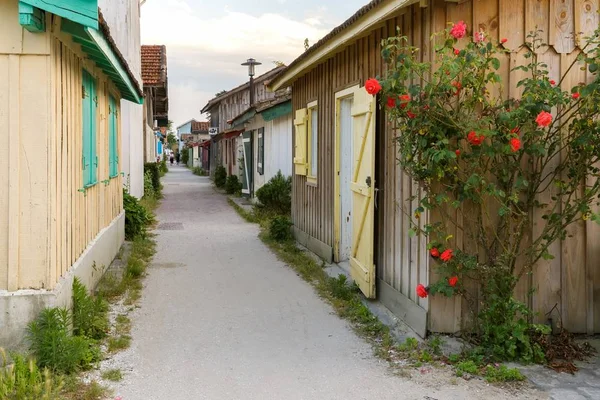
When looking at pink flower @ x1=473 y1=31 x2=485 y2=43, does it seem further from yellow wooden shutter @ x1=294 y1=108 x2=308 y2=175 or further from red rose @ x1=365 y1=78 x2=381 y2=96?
yellow wooden shutter @ x1=294 y1=108 x2=308 y2=175

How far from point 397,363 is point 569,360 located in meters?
1.36

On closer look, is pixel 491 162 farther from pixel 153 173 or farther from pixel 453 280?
pixel 153 173

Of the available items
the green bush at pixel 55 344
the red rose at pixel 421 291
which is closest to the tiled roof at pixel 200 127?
the red rose at pixel 421 291

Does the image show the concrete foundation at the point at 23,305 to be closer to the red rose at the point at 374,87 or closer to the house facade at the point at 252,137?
the red rose at the point at 374,87

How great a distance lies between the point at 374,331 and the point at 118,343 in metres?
2.31

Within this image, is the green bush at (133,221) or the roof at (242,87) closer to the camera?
the green bush at (133,221)

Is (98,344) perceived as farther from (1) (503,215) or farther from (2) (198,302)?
(1) (503,215)

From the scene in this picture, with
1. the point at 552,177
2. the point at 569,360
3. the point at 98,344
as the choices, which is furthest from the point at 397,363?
the point at 98,344

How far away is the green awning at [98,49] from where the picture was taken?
17.2ft

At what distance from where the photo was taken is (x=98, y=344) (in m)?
5.57

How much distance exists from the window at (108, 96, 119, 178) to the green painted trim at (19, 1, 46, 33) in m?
4.66

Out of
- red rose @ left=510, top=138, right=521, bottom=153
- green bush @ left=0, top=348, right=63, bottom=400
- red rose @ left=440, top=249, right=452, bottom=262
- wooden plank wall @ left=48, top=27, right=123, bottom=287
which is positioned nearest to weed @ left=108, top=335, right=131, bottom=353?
wooden plank wall @ left=48, top=27, right=123, bottom=287

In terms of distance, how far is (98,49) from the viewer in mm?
6188

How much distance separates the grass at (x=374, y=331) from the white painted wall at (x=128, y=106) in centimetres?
430
